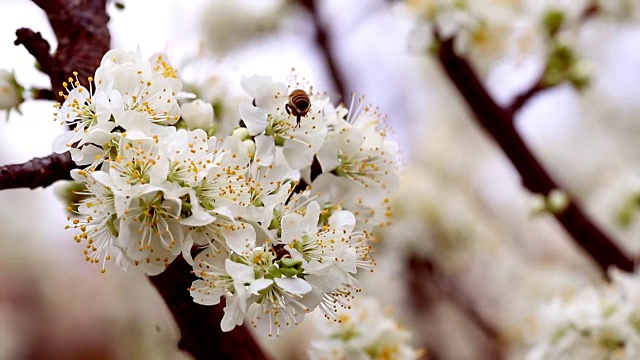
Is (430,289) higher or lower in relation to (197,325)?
lower

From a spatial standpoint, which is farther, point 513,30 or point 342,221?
point 513,30

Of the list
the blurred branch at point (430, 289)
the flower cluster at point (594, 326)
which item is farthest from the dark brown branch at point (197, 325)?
the blurred branch at point (430, 289)

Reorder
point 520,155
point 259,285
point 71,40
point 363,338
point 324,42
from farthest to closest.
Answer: point 324,42, point 520,155, point 363,338, point 71,40, point 259,285

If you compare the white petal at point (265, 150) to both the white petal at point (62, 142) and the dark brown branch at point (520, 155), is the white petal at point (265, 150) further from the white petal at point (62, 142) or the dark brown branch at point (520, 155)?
the dark brown branch at point (520, 155)

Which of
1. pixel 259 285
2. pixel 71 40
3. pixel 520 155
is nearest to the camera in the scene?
pixel 259 285

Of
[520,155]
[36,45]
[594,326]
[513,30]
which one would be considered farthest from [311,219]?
[513,30]

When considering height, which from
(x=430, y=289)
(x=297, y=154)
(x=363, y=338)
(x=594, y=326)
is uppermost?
(x=297, y=154)

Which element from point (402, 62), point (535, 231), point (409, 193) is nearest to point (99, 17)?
point (409, 193)

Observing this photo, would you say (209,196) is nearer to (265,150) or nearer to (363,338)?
(265,150)
